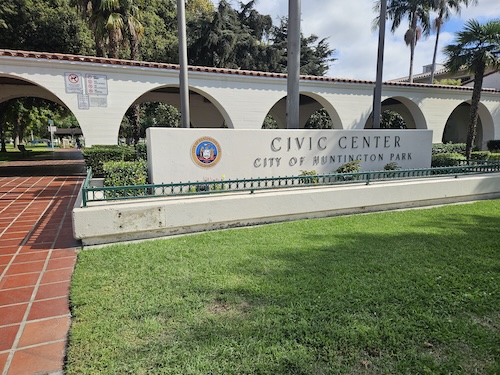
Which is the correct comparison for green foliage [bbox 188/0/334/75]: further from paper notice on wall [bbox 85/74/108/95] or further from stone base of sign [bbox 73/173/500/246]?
stone base of sign [bbox 73/173/500/246]

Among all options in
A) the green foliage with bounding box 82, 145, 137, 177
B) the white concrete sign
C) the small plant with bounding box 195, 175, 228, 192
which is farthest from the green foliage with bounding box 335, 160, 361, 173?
the green foliage with bounding box 82, 145, 137, 177

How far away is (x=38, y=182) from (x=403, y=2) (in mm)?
25993

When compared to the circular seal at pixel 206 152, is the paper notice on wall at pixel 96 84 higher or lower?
higher

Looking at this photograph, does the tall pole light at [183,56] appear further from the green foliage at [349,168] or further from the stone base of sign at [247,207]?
the green foliage at [349,168]

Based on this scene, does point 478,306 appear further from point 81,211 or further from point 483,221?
point 81,211

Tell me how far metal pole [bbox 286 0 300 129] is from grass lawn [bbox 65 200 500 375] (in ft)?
13.2

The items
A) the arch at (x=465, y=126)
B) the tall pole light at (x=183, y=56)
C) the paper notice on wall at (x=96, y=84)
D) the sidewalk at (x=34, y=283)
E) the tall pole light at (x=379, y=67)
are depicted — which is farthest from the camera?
the arch at (x=465, y=126)

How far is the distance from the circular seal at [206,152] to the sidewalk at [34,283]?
2.47m

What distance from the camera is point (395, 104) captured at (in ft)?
64.7

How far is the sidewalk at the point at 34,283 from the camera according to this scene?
2385 millimetres

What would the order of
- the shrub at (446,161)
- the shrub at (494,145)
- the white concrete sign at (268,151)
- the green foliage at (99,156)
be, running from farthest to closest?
the shrub at (494,145) < the green foliage at (99,156) < the shrub at (446,161) < the white concrete sign at (268,151)

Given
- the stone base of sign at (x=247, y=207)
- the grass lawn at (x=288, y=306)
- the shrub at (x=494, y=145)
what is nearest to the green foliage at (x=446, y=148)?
the shrub at (x=494, y=145)

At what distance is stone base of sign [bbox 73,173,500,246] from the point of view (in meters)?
4.40

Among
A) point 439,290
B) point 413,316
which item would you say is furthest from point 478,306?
point 413,316
